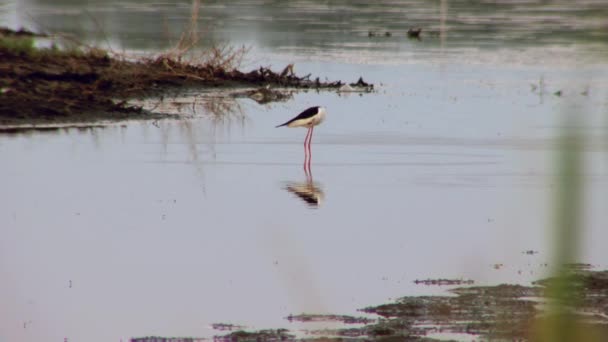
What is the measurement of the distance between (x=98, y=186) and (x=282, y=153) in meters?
3.36

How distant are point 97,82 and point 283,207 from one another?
8299 millimetres

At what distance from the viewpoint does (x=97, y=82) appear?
18.0 m

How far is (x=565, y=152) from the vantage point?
1.41 meters

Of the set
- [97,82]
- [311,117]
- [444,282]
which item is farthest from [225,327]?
[97,82]

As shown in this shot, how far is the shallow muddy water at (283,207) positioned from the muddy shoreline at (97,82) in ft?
2.10

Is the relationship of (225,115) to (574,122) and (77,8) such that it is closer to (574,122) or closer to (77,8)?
(574,122)

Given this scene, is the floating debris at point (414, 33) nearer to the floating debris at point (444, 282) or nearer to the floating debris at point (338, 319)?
the floating debris at point (444, 282)

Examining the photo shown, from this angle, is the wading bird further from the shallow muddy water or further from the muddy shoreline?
the muddy shoreline

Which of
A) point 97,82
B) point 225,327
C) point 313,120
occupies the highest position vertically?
point 97,82

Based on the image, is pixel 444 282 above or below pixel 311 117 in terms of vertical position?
below

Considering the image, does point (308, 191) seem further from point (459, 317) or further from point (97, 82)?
point (97, 82)

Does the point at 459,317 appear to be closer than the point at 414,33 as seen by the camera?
Yes

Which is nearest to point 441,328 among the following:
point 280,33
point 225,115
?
point 225,115

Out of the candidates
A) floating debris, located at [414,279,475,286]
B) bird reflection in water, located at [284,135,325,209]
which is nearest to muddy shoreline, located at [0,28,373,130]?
bird reflection in water, located at [284,135,325,209]
